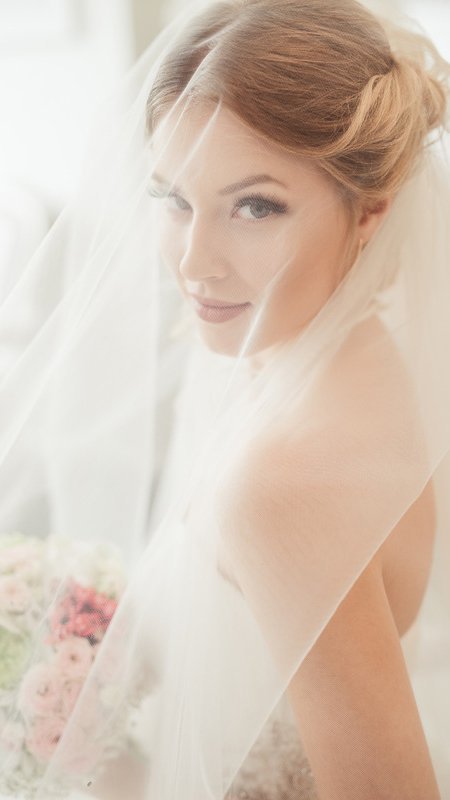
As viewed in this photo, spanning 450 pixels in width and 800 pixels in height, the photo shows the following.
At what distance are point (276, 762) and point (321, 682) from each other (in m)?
0.23

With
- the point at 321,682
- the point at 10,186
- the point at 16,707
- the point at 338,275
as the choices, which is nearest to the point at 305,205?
the point at 338,275

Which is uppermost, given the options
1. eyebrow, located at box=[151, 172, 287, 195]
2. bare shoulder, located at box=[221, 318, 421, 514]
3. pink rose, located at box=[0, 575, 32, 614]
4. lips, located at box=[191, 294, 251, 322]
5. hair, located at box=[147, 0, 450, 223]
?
hair, located at box=[147, 0, 450, 223]

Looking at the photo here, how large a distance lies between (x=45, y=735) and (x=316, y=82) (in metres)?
0.72

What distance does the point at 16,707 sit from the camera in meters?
0.88

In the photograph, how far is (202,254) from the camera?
0.86 m

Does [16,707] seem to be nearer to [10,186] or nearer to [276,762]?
[276,762]

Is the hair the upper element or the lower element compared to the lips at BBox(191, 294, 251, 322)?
upper

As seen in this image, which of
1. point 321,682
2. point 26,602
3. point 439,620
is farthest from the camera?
point 439,620

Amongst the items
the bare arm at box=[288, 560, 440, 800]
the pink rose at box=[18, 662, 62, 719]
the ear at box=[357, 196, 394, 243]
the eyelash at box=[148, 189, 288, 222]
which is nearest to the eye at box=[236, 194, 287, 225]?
the eyelash at box=[148, 189, 288, 222]

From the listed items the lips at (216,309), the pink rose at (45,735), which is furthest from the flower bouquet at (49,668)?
the lips at (216,309)

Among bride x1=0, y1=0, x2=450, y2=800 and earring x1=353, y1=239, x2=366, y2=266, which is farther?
earring x1=353, y1=239, x2=366, y2=266

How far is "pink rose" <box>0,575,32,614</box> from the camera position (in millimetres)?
894

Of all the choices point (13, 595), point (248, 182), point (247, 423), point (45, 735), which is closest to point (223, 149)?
point (248, 182)

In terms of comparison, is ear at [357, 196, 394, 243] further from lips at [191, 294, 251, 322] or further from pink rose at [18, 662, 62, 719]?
pink rose at [18, 662, 62, 719]
